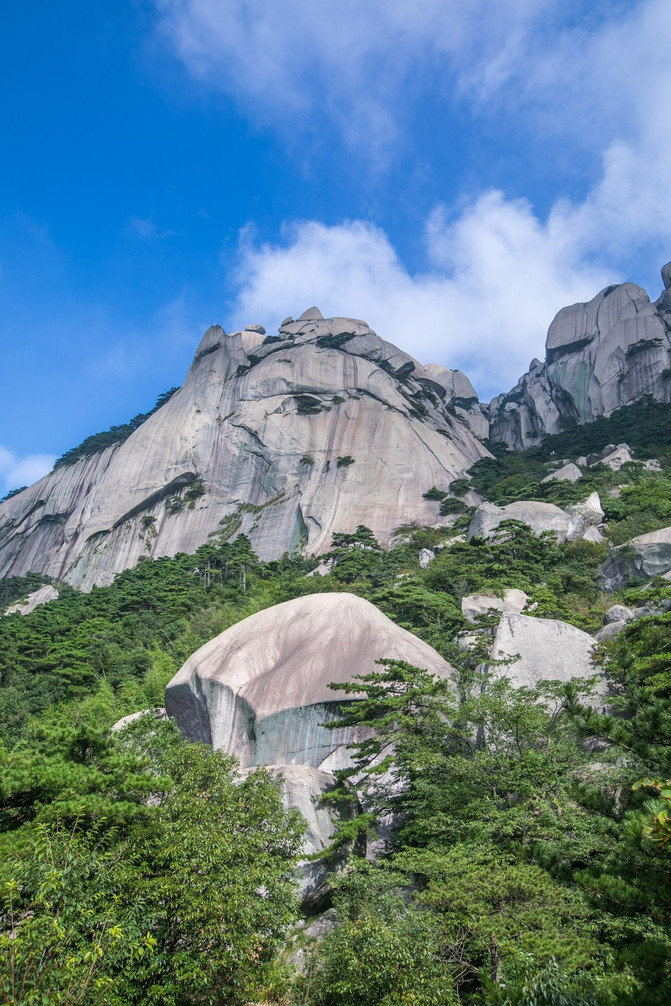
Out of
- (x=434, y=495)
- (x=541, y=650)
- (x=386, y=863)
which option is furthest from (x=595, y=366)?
(x=386, y=863)

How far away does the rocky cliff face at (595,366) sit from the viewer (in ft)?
148

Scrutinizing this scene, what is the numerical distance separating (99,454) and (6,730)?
36.3m

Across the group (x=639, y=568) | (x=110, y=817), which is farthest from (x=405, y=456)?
(x=110, y=817)

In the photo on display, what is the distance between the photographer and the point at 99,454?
50.7 metres

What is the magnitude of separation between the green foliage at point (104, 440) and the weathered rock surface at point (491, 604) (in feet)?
125

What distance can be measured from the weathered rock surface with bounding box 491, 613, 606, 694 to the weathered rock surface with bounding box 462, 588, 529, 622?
15.0ft


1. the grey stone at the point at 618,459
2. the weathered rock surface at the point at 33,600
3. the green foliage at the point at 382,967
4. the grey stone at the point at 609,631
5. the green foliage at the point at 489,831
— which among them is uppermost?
the grey stone at the point at 618,459

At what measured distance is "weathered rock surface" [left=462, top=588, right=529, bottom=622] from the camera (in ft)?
63.0

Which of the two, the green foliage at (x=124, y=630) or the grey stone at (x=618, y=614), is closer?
the grey stone at (x=618, y=614)

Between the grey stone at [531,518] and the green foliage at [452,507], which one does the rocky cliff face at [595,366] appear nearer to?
the green foliage at [452,507]

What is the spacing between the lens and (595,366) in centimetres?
4891

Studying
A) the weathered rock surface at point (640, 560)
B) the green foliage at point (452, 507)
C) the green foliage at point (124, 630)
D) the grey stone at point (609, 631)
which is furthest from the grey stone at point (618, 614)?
the green foliage at point (452, 507)

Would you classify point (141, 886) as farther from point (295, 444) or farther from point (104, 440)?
point (104, 440)

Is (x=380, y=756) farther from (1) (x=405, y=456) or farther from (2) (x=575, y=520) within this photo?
(1) (x=405, y=456)
